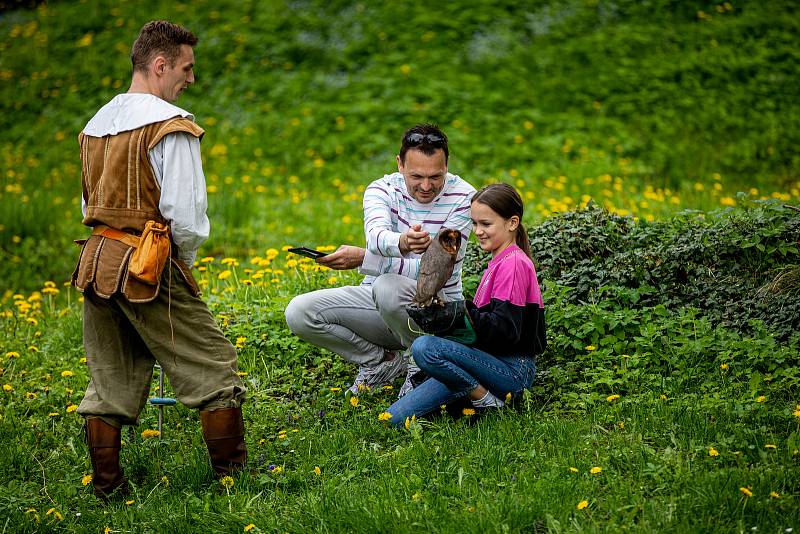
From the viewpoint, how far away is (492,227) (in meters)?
3.91

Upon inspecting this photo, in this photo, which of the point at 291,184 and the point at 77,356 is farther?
the point at 291,184

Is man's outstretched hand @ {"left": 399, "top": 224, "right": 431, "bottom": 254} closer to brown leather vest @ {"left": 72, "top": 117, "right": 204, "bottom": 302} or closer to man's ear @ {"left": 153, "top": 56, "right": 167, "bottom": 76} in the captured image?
brown leather vest @ {"left": 72, "top": 117, "right": 204, "bottom": 302}

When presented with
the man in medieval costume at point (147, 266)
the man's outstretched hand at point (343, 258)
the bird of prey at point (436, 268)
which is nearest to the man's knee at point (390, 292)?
the man's outstretched hand at point (343, 258)

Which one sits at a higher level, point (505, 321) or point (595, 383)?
point (505, 321)

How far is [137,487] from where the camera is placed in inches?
148

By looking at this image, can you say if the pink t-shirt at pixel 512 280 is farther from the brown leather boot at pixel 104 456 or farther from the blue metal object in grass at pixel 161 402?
the brown leather boot at pixel 104 456

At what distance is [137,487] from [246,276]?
3054 mm

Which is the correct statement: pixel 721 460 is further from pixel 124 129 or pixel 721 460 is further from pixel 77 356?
pixel 77 356

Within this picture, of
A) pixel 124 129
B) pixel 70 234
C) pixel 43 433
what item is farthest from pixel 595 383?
pixel 70 234

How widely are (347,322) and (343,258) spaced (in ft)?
1.64

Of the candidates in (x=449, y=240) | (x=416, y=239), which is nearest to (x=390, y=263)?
(x=416, y=239)

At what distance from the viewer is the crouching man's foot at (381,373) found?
179 inches

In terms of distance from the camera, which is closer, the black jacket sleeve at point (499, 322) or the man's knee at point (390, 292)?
the black jacket sleeve at point (499, 322)

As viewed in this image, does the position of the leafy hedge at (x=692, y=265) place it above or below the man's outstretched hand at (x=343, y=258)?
below
